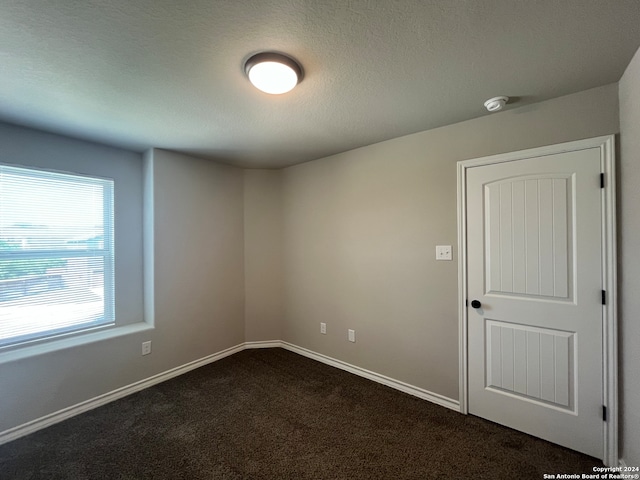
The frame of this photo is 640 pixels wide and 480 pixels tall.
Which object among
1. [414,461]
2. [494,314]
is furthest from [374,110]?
[414,461]

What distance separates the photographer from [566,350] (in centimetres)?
180

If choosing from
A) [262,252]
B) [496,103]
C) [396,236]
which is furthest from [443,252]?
[262,252]

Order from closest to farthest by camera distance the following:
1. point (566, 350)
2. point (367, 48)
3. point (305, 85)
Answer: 1. point (367, 48)
2. point (305, 85)
3. point (566, 350)

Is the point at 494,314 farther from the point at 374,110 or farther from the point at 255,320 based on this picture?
the point at 255,320

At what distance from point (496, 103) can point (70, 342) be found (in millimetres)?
3765

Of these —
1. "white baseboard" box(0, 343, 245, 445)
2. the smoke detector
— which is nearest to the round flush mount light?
the smoke detector

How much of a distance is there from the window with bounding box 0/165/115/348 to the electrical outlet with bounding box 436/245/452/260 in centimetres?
305

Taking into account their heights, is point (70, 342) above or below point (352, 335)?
above

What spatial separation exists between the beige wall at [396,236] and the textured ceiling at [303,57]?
205 millimetres

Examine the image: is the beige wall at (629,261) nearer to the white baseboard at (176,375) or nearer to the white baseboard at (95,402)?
the white baseboard at (176,375)

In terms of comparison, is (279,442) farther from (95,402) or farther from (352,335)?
(95,402)

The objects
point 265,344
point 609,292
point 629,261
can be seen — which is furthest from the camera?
point 265,344

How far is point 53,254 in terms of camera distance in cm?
236

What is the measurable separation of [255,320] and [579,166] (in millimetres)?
3455
